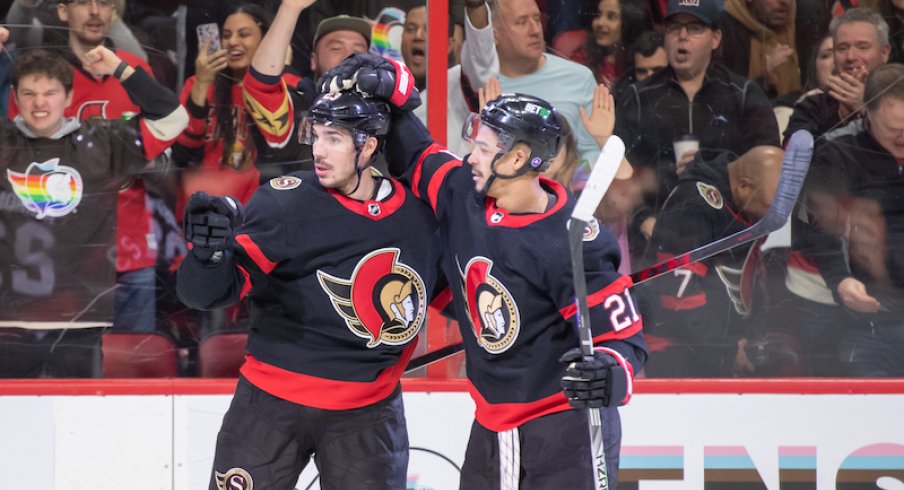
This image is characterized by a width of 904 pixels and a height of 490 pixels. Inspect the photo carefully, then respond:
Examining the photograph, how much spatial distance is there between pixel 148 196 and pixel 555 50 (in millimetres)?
1388

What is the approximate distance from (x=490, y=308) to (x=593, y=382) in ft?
1.09

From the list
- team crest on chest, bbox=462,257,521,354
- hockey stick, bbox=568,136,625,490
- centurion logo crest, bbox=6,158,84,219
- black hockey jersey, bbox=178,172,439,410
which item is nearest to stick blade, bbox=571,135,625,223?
hockey stick, bbox=568,136,625,490

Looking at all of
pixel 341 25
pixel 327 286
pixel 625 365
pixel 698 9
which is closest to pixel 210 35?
pixel 341 25

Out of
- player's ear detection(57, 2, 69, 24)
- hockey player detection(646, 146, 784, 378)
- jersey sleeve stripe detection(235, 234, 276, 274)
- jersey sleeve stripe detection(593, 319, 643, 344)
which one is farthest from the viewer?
hockey player detection(646, 146, 784, 378)

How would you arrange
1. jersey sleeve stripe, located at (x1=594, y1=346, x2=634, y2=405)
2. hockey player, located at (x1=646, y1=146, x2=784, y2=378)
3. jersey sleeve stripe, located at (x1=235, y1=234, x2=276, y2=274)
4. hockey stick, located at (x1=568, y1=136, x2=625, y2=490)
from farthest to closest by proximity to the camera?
hockey player, located at (x1=646, y1=146, x2=784, y2=378)
jersey sleeve stripe, located at (x1=235, y1=234, x2=276, y2=274)
jersey sleeve stripe, located at (x1=594, y1=346, x2=634, y2=405)
hockey stick, located at (x1=568, y1=136, x2=625, y2=490)

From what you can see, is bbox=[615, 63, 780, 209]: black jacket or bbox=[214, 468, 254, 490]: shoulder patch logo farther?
bbox=[615, 63, 780, 209]: black jacket

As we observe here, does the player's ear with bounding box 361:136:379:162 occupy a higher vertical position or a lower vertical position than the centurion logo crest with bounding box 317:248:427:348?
higher

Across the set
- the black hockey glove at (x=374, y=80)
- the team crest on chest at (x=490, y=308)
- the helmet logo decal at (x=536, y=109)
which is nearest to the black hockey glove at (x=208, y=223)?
the black hockey glove at (x=374, y=80)

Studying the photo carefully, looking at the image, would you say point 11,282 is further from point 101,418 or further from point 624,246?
point 624,246

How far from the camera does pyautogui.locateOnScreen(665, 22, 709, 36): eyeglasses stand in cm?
361

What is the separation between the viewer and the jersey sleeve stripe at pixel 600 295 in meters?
2.36

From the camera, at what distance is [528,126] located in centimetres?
242

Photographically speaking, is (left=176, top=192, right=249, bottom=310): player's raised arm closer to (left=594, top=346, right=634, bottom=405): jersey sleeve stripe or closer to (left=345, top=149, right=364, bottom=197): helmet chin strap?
(left=345, top=149, right=364, bottom=197): helmet chin strap

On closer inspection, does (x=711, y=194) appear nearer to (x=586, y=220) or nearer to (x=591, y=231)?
(x=591, y=231)
